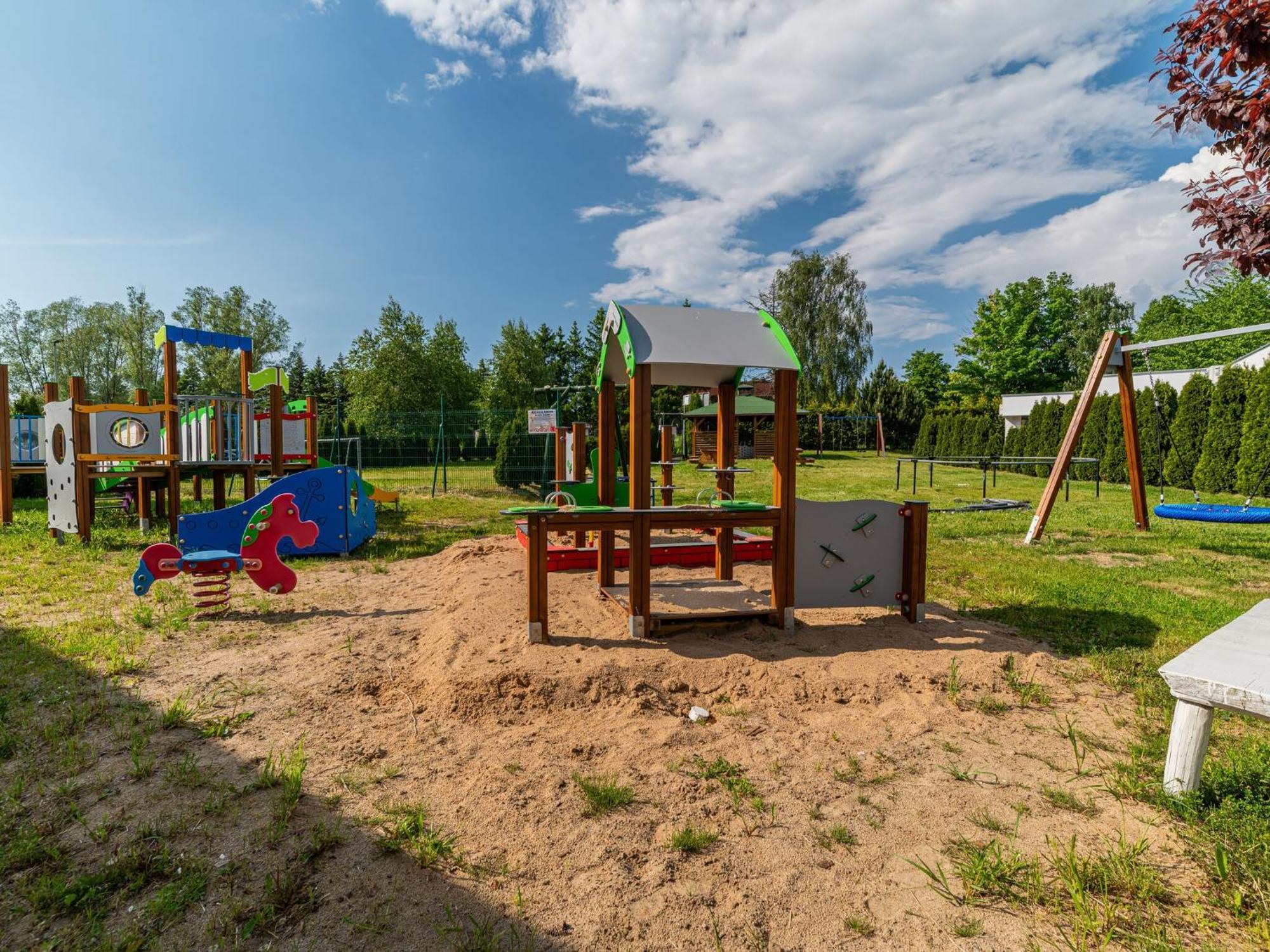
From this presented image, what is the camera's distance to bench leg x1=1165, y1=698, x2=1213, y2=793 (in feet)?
7.99

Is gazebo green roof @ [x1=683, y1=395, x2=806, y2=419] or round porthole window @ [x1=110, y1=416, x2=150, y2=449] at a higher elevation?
gazebo green roof @ [x1=683, y1=395, x2=806, y2=419]

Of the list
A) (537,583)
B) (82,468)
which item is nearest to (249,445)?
(82,468)

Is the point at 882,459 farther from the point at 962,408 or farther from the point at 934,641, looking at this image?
the point at 934,641

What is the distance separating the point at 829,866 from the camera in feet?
7.52

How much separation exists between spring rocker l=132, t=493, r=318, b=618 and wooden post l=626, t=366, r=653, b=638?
3.24 meters

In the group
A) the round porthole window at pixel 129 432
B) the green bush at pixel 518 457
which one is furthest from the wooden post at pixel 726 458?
the green bush at pixel 518 457

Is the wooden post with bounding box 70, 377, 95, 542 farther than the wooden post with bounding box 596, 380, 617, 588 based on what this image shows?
Yes

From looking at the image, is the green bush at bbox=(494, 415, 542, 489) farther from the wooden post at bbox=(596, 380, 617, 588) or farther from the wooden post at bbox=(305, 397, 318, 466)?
the wooden post at bbox=(596, 380, 617, 588)

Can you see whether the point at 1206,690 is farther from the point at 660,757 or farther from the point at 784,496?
the point at 784,496

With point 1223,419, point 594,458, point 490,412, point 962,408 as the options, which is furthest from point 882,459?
point 594,458

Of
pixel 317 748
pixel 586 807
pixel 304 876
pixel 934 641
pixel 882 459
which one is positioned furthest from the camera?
pixel 882 459

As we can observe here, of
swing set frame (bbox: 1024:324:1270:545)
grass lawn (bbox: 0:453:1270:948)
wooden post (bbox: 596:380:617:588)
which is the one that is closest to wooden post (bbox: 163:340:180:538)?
grass lawn (bbox: 0:453:1270:948)

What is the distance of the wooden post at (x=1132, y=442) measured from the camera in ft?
30.7

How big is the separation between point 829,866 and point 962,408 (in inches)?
1273
